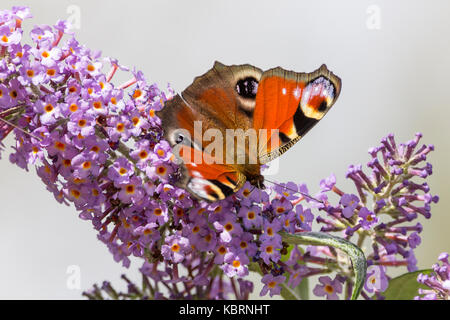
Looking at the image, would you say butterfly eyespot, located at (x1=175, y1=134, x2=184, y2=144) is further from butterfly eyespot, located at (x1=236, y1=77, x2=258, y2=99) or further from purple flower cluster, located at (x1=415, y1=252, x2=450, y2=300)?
purple flower cluster, located at (x1=415, y1=252, x2=450, y2=300)

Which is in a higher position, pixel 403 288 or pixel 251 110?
pixel 251 110

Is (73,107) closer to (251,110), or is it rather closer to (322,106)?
(251,110)

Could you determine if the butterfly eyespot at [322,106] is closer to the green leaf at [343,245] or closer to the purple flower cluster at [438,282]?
the green leaf at [343,245]

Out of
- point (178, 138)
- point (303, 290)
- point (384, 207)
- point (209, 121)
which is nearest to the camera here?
point (178, 138)

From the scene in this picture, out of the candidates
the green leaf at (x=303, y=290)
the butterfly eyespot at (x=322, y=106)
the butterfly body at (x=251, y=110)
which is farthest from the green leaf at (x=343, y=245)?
the green leaf at (x=303, y=290)

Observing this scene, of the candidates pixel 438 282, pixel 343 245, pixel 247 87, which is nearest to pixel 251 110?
pixel 247 87
